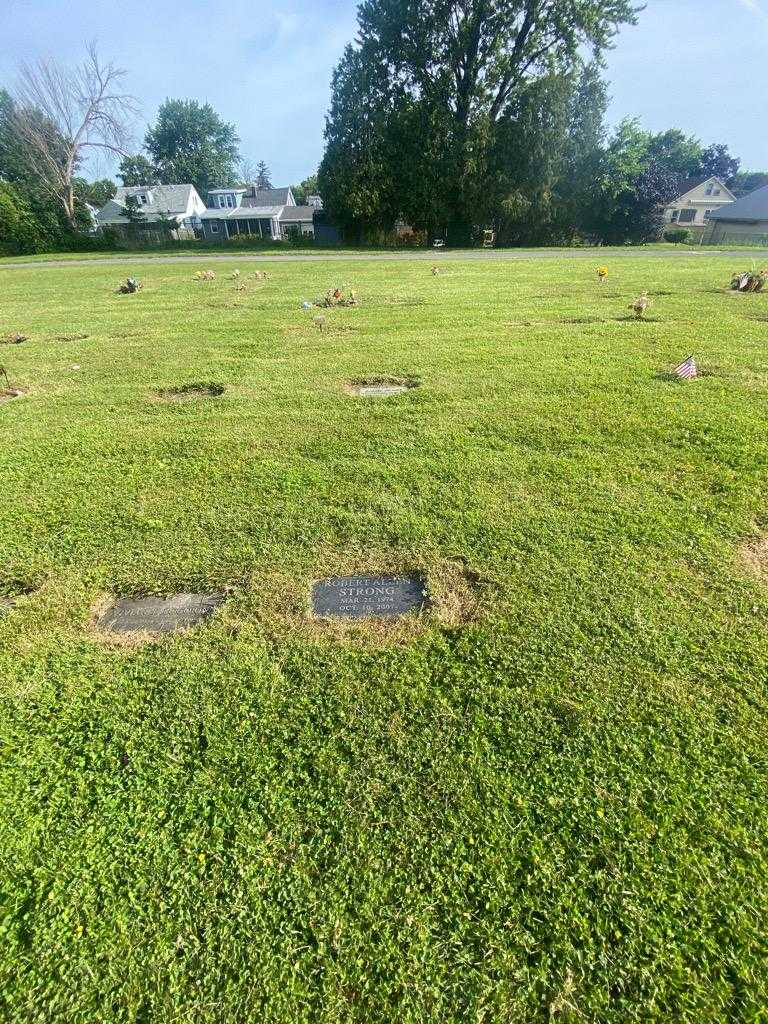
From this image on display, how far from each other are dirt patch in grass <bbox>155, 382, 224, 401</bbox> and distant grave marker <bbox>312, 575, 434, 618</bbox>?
356 centimetres

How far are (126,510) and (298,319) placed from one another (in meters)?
6.23

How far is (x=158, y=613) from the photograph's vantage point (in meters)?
2.60

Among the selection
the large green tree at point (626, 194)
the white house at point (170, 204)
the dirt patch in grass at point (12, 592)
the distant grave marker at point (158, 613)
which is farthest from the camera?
the white house at point (170, 204)

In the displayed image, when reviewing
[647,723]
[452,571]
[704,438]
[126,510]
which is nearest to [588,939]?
[647,723]

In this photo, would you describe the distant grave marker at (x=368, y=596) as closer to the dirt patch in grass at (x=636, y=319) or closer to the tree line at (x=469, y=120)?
the dirt patch in grass at (x=636, y=319)

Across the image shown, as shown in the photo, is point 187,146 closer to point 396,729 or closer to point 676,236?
point 676,236

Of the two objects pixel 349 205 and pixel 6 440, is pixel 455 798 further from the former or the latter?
pixel 349 205

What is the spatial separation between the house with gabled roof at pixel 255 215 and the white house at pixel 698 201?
113 ft

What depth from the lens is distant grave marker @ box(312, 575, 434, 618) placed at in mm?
2553

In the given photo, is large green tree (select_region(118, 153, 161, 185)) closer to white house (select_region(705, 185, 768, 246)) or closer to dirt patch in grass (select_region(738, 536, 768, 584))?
white house (select_region(705, 185, 768, 246))

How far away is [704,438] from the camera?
4.07 metres

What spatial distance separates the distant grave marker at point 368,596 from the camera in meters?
2.55

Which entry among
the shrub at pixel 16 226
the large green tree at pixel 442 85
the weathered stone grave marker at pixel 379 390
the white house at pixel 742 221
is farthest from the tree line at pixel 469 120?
the weathered stone grave marker at pixel 379 390

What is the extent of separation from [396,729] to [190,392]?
480 centimetres
